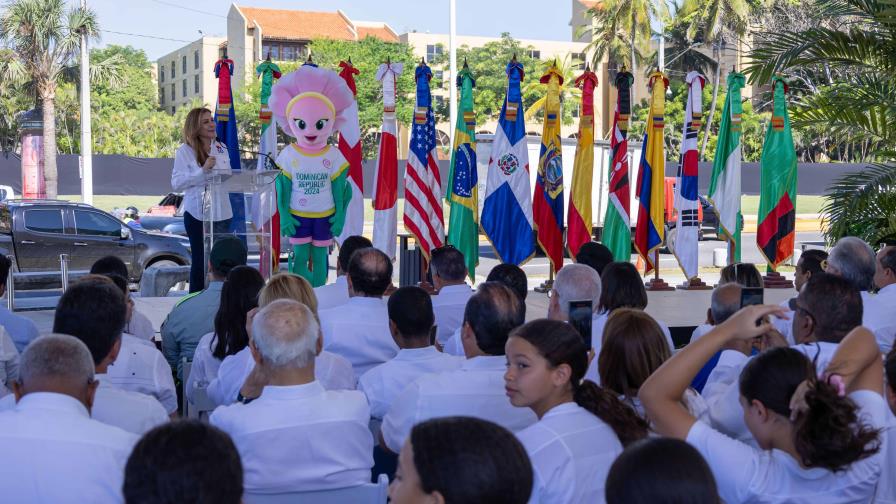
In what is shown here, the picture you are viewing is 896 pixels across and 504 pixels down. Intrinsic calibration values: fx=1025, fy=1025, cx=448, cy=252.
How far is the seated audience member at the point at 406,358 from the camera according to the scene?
437 centimetres

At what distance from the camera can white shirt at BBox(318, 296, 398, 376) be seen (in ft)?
17.0

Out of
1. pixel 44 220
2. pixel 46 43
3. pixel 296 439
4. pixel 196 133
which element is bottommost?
pixel 296 439

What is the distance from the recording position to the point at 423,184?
10.1 meters

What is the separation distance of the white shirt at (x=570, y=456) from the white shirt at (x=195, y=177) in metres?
5.34

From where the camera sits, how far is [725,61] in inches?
2077

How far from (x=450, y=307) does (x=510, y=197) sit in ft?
14.0

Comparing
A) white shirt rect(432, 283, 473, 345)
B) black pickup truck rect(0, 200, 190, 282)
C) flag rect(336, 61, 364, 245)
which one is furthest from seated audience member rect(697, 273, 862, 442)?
black pickup truck rect(0, 200, 190, 282)

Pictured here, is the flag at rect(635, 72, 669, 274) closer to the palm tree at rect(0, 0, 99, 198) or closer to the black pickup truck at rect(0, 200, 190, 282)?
the black pickup truck at rect(0, 200, 190, 282)

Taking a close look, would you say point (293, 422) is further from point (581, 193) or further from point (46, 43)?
point (46, 43)

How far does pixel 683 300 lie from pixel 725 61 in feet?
149

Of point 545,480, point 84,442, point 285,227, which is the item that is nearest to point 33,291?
point 285,227

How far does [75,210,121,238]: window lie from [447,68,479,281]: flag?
584 cm

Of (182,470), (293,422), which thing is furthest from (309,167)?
(182,470)

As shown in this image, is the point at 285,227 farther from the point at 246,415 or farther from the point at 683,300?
the point at 246,415
